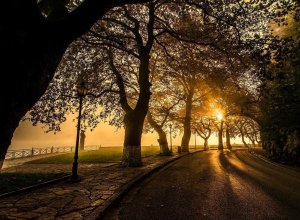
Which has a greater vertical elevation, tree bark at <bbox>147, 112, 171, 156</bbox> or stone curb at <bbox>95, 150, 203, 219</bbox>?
tree bark at <bbox>147, 112, 171, 156</bbox>

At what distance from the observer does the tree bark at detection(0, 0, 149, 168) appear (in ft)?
14.3

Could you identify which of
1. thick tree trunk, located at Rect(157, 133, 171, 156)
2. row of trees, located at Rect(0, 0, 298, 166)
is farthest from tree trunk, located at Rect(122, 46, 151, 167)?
thick tree trunk, located at Rect(157, 133, 171, 156)

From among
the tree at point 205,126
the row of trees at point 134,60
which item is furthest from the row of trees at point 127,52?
the tree at point 205,126

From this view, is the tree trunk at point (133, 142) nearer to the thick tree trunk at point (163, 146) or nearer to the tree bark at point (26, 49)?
the thick tree trunk at point (163, 146)

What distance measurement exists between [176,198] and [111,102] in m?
14.7

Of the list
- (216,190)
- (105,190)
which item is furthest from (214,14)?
(105,190)

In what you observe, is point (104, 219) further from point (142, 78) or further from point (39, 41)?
point (142, 78)

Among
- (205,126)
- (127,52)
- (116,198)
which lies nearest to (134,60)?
(127,52)

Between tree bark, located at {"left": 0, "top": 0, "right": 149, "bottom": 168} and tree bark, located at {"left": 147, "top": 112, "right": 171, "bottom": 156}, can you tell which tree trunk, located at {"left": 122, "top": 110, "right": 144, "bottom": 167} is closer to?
tree bark, located at {"left": 147, "top": 112, "right": 171, "bottom": 156}

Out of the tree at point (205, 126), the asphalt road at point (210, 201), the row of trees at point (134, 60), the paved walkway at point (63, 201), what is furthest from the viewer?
the tree at point (205, 126)

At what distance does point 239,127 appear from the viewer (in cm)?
6556

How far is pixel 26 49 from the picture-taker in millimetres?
4531

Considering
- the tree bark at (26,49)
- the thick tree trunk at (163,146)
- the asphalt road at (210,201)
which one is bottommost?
the asphalt road at (210,201)

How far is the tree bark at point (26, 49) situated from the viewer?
435 centimetres
